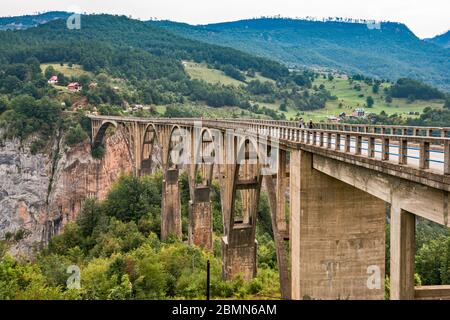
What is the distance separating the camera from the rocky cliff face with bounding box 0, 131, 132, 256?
79625 millimetres

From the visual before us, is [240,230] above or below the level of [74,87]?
below

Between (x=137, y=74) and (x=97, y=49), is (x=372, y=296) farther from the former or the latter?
(x=97, y=49)

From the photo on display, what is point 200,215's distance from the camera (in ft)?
142

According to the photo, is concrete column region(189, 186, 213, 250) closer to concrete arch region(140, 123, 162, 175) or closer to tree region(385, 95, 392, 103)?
concrete arch region(140, 123, 162, 175)

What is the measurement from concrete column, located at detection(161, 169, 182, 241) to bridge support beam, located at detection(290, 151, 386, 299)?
33.4 meters

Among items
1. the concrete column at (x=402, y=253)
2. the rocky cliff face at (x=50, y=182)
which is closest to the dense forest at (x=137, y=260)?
the rocky cliff face at (x=50, y=182)

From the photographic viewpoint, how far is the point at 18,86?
380 feet

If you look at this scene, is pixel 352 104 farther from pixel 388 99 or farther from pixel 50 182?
pixel 50 182

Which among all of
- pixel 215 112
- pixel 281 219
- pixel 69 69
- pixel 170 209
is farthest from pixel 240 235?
pixel 69 69

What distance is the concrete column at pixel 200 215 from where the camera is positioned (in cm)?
4297

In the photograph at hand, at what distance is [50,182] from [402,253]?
79905mm

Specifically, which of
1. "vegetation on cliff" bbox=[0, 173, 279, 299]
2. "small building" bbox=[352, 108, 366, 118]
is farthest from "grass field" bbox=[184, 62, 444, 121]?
"vegetation on cliff" bbox=[0, 173, 279, 299]
